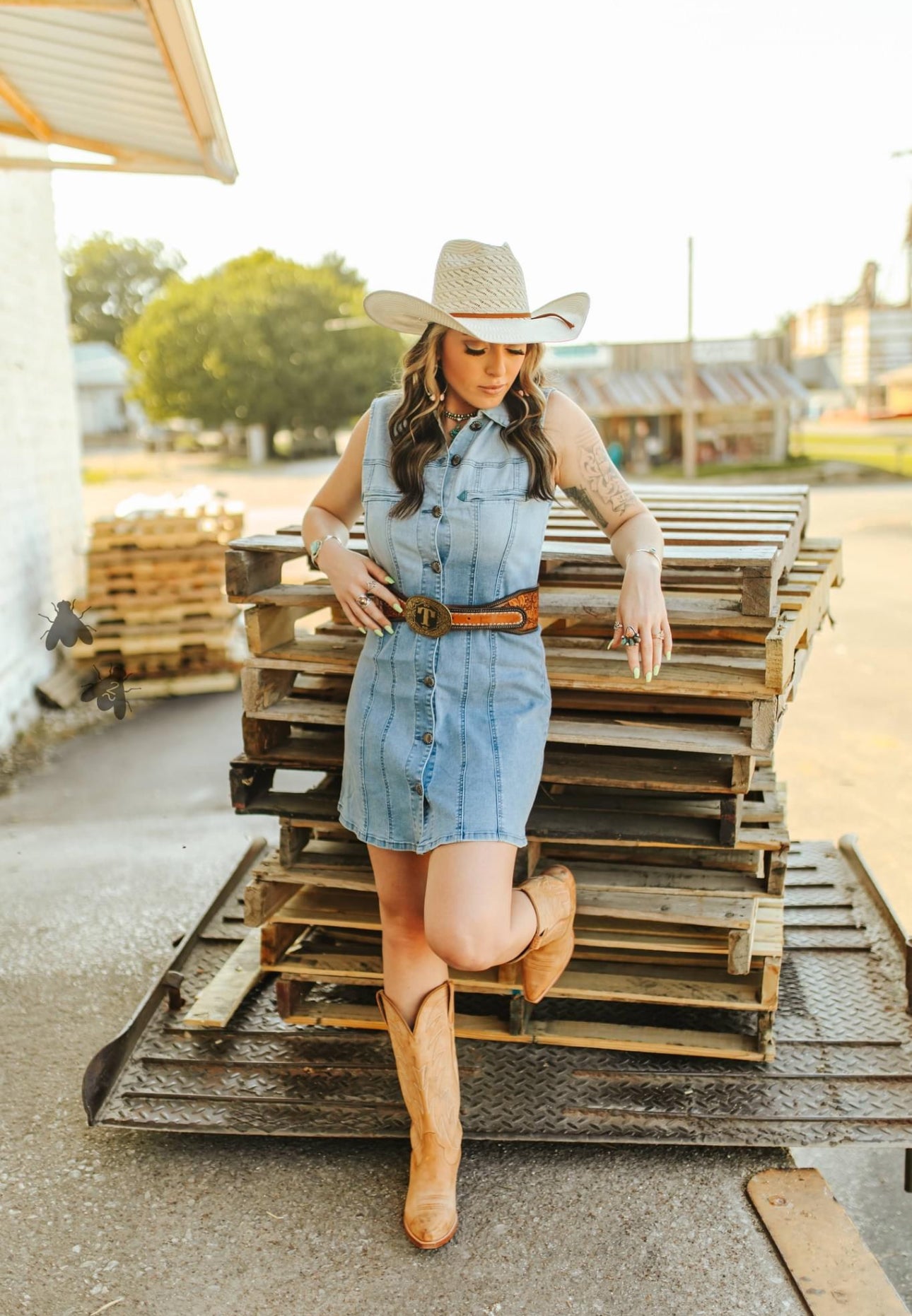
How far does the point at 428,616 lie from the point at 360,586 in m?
0.20

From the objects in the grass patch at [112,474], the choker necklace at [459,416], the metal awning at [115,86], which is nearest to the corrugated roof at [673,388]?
the grass patch at [112,474]

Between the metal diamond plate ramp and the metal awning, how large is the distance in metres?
3.42

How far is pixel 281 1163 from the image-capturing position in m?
3.07

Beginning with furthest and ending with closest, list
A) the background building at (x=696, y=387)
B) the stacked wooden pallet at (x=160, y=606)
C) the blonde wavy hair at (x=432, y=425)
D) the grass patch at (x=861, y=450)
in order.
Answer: the grass patch at (x=861, y=450)
the background building at (x=696, y=387)
the stacked wooden pallet at (x=160, y=606)
the blonde wavy hair at (x=432, y=425)

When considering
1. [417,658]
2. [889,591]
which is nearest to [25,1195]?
[417,658]

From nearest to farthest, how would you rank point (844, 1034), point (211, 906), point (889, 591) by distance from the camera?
point (844, 1034) → point (211, 906) → point (889, 591)

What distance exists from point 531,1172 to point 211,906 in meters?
1.77

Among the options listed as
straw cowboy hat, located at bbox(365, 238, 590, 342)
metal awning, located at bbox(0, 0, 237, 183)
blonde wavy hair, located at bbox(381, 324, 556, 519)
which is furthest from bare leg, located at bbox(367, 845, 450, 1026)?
metal awning, located at bbox(0, 0, 237, 183)

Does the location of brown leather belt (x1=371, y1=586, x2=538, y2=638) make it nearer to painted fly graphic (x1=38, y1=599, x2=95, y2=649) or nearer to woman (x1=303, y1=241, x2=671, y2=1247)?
woman (x1=303, y1=241, x2=671, y2=1247)

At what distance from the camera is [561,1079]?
3.29 meters

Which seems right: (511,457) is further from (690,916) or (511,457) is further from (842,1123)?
(842,1123)

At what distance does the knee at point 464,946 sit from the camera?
2.66 m

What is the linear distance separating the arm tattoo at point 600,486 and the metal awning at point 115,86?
233 centimetres

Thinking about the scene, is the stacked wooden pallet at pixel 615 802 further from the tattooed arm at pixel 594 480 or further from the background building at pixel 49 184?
the background building at pixel 49 184
